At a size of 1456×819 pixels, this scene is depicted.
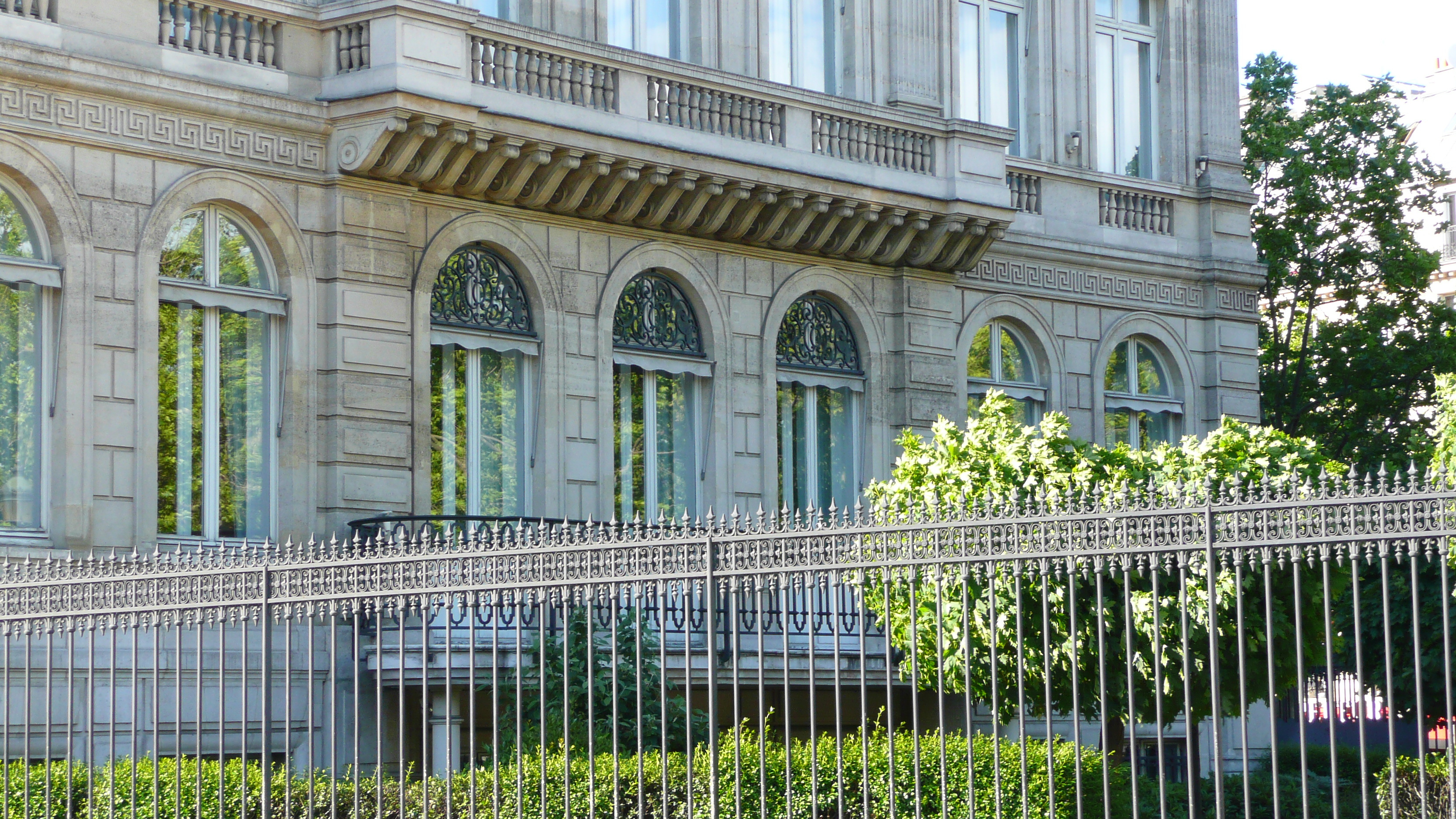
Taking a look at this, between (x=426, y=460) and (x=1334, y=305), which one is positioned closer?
(x=426, y=460)

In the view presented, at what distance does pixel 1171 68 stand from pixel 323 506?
43.2ft

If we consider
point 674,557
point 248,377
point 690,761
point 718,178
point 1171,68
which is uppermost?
point 1171,68

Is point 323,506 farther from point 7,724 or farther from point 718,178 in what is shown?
point 7,724

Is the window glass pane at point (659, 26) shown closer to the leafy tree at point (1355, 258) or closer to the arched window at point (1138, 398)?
the arched window at point (1138, 398)

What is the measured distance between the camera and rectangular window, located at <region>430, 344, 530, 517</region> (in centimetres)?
2153

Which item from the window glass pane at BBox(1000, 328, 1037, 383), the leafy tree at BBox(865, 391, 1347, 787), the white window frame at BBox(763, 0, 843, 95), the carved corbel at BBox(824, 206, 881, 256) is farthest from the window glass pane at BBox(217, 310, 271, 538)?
the window glass pane at BBox(1000, 328, 1037, 383)

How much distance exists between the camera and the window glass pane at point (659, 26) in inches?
933

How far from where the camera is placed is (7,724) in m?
13.1

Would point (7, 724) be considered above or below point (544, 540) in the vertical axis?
below

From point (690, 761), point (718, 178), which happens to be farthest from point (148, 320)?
point (690, 761)

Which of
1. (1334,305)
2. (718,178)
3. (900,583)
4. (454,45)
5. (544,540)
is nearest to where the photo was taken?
(544,540)

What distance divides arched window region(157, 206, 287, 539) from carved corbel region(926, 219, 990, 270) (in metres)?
8.06

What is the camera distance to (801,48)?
2516cm

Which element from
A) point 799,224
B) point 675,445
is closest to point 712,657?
point 675,445
